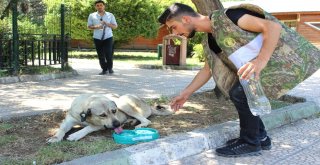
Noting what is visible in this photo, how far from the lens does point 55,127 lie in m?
5.21

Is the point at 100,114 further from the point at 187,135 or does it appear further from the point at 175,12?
the point at 175,12

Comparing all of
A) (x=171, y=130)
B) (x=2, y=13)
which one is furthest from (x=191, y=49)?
(x=171, y=130)

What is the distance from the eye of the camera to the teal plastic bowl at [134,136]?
441 centimetres

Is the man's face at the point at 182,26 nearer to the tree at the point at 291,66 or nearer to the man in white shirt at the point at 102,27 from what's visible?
the tree at the point at 291,66

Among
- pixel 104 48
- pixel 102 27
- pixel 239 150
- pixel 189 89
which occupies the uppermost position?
pixel 102 27

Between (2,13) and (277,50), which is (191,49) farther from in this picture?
(277,50)

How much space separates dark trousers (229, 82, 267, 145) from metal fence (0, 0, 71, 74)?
6906 millimetres

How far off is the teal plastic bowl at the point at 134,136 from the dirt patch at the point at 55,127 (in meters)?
0.11

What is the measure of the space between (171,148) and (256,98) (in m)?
0.97

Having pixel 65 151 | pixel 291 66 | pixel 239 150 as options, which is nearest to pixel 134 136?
pixel 65 151

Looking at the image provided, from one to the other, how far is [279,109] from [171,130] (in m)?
1.84

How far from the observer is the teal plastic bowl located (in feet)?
14.5

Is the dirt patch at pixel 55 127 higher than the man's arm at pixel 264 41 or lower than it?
lower

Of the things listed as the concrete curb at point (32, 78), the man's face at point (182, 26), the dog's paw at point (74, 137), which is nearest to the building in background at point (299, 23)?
the concrete curb at point (32, 78)
